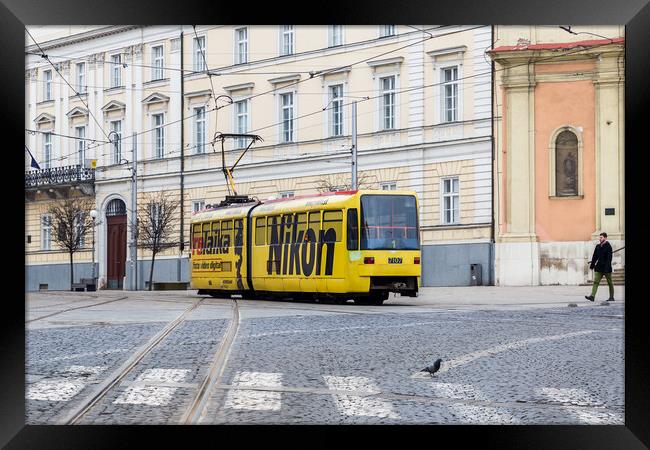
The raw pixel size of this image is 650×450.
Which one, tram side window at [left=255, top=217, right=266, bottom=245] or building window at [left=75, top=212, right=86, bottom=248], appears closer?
tram side window at [left=255, top=217, right=266, bottom=245]

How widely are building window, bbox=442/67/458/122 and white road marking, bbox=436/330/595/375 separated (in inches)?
886

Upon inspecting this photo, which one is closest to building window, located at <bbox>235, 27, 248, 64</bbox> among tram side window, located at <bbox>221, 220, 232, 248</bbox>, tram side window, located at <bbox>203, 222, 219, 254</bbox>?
tram side window, located at <bbox>203, 222, 219, 254</bbox>

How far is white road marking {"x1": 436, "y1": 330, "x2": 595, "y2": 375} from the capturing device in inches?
486

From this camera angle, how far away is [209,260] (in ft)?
107

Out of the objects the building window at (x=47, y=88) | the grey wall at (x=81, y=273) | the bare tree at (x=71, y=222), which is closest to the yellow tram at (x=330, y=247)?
the grey wall at (x=81, y=273)

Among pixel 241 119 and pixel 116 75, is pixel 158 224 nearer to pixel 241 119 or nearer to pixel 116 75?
pixel 241 119

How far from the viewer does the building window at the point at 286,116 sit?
140 feet

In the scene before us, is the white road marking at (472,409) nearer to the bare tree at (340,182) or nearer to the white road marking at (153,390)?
the white road marking at (153,390)

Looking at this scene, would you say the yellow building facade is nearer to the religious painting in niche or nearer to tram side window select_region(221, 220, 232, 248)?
the religious painting in niche
